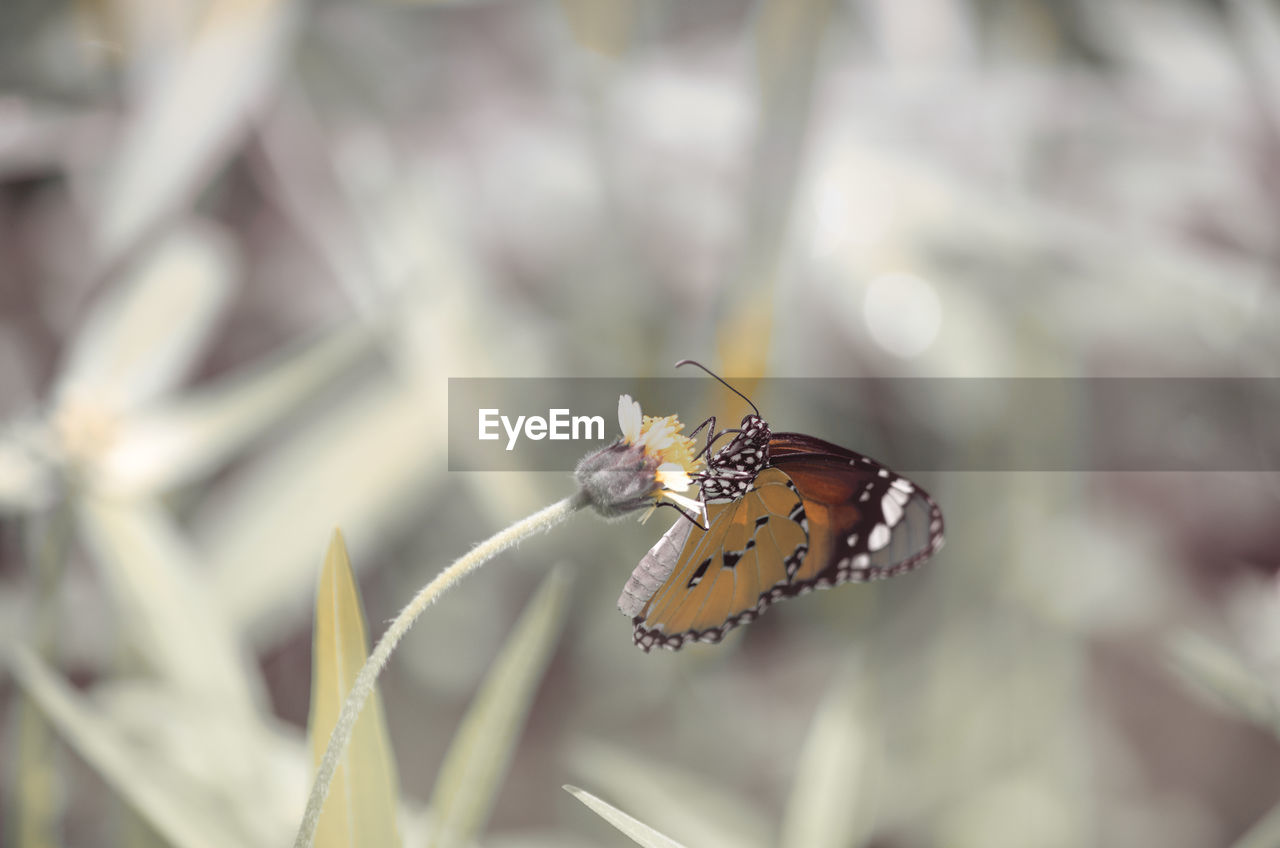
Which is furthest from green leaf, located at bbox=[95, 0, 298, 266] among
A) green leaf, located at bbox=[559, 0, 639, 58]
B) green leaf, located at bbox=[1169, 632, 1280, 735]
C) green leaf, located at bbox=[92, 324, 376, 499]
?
green leaf, located at bbox=[1169, 632, 1280, 735]

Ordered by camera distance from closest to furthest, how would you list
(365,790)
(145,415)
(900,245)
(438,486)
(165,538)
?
(365,790)
(165,538)
(145,415)
(438,486)
(900,245)

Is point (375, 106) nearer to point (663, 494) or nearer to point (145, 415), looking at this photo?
point (145, 415)

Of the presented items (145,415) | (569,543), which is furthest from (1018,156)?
(145,415)

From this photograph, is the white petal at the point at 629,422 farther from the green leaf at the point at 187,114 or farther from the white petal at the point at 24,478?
the green leaf at the point at 187,114

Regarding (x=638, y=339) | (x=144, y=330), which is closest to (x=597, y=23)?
(x=638, y=339)

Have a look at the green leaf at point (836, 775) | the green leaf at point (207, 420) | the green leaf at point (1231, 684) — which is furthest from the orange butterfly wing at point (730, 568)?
the green leaf at point (207, 420)

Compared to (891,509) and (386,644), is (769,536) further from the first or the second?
(386,644)

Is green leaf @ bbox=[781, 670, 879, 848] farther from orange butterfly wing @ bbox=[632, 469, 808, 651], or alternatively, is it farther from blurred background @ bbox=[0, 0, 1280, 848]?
orange butterfly wing @ bbox=[632, 469, 808, 651]
